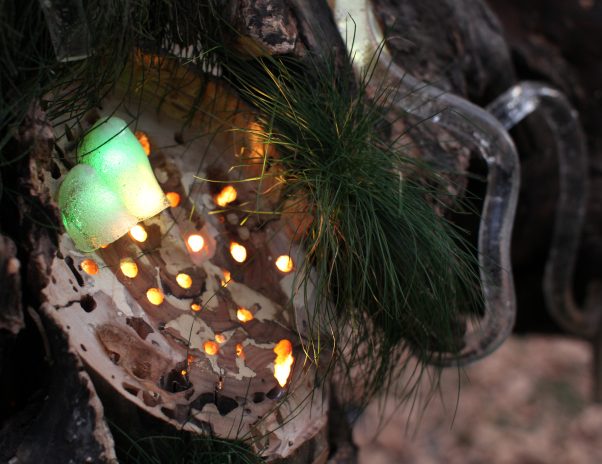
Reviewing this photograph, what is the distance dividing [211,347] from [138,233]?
0.74 feet

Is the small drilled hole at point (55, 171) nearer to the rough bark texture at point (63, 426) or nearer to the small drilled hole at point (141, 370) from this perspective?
the rough bark texture at point (63, 426)

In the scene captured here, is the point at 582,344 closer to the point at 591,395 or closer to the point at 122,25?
the point at 591,395

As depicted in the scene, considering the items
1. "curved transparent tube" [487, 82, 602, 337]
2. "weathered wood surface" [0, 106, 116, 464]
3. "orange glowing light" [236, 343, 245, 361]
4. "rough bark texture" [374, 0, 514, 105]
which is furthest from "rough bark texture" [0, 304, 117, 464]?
"curved transparent tube" [487, 82, 602, 337]

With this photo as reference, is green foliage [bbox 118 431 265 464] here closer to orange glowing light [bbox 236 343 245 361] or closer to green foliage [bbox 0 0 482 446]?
green foliage [bbox 0 0 482 446]

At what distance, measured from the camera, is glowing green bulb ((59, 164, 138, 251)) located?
0.63 meters

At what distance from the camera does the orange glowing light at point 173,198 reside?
2.61 ft

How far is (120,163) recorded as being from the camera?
2.17 feet

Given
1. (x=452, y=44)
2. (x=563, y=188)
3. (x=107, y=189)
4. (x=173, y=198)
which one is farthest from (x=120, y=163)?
(x=563, y=188)

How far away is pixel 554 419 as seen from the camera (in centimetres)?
191

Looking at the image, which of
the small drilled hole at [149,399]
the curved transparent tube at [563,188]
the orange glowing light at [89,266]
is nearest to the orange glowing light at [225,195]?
the orange glowing light at [89,266]

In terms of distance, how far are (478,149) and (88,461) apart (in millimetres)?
891

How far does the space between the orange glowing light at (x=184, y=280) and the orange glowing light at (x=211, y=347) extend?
11 cm

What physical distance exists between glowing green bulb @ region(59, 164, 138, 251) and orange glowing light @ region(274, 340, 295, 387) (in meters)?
0.34

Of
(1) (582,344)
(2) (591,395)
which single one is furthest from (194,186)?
(1) (582,344)
